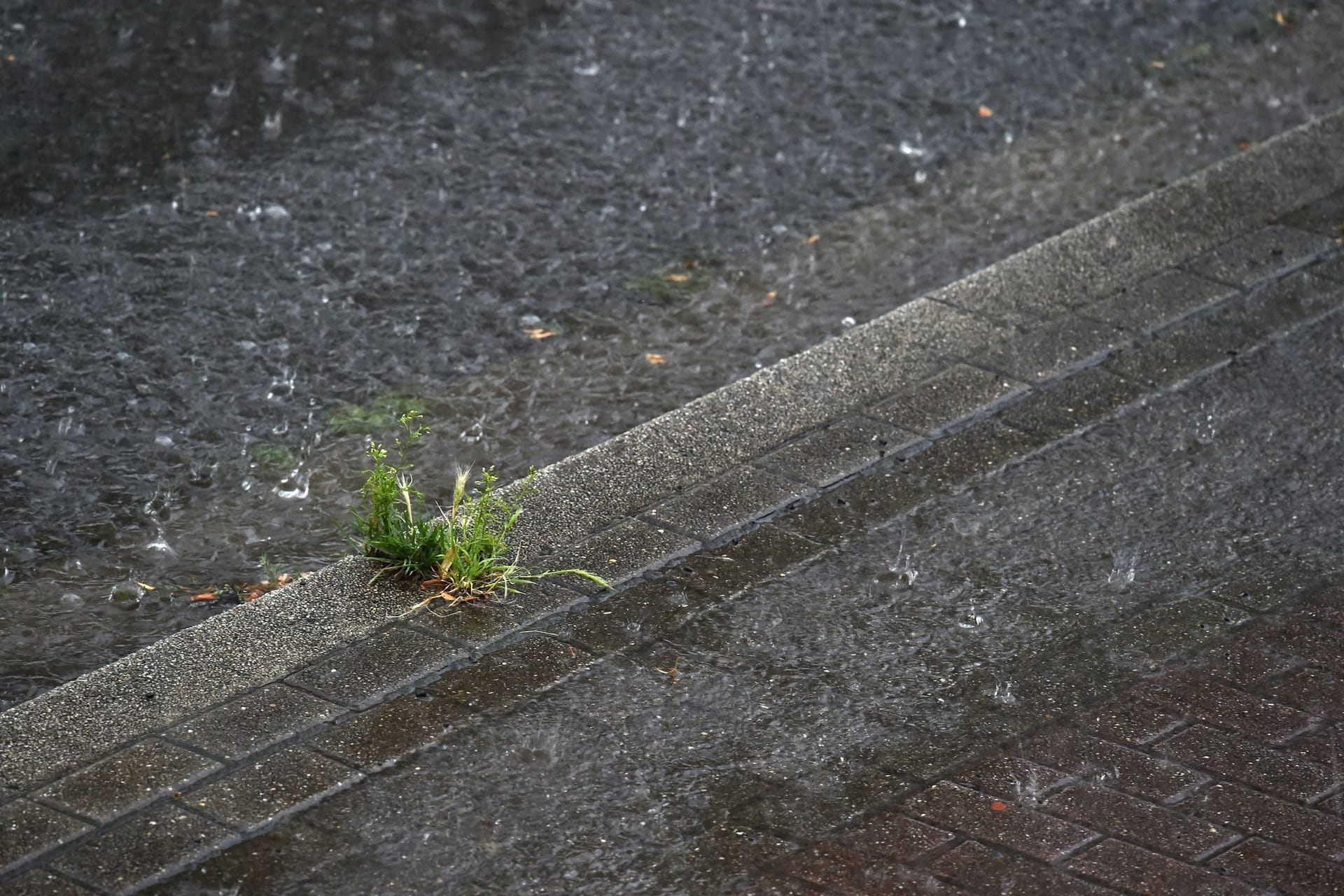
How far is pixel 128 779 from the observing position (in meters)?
3.96

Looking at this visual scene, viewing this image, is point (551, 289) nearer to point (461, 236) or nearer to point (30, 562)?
point (461, 236)

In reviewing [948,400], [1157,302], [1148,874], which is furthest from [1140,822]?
[1157,302]

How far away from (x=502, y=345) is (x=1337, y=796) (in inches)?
115

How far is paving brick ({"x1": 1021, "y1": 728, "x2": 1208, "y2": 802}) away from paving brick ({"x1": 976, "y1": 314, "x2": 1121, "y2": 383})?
5.54 feet

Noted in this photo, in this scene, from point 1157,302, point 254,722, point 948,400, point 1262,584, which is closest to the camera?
point 254,722

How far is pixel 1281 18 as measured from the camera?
841 cm

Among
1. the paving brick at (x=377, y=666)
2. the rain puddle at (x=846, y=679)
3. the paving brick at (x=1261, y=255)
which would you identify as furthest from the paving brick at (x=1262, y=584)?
the paving brick at (x=377, y=666)

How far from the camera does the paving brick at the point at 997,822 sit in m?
3.84

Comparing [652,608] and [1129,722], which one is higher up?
[652,608]

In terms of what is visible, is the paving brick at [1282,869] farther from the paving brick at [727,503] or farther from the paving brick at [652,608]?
the paving brick at [727,503]

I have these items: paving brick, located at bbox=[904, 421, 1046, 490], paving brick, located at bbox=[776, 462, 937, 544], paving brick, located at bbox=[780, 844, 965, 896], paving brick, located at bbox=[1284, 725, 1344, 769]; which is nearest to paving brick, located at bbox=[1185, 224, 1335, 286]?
paving brick, located at bbox=[904, 421, 1046, 490]

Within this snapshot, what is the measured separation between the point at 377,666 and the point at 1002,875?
1515 mm

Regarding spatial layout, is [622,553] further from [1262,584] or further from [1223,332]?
[1223,332]

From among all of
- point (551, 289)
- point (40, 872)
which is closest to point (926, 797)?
point (40, 872)
